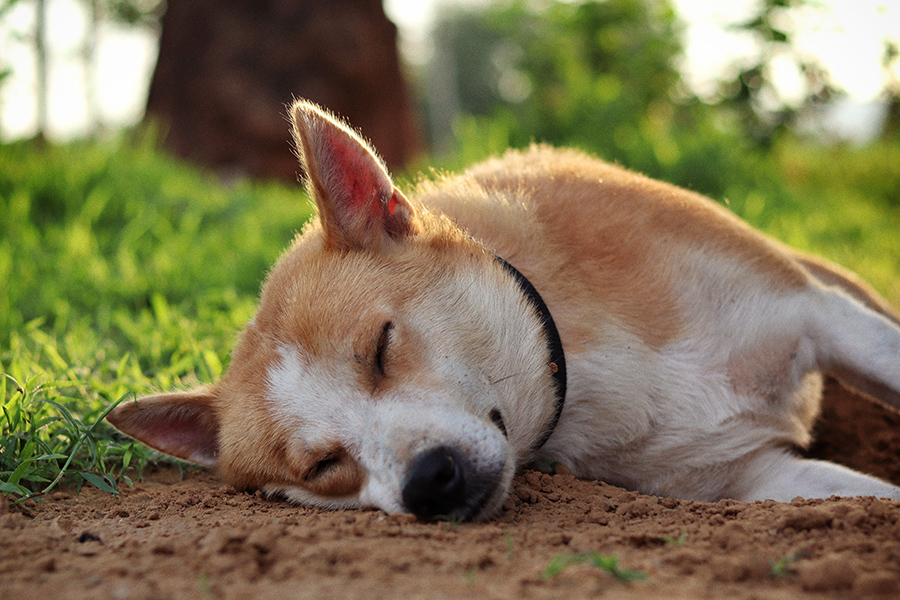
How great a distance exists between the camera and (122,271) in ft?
16.9

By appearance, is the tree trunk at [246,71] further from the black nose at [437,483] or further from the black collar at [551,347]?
the black nose at [437,483]

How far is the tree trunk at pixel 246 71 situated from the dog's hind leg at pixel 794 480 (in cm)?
979

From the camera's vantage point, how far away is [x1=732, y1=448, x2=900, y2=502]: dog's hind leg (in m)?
2.63

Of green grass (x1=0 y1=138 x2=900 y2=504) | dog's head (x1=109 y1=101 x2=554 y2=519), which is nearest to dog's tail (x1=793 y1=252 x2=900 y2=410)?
dog's head (x1=109 y1=101 x2=554 y2=519)

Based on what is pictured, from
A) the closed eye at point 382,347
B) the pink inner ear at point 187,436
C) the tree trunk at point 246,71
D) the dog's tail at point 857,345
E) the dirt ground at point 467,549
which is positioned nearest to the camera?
the dirt ground at point 467,549

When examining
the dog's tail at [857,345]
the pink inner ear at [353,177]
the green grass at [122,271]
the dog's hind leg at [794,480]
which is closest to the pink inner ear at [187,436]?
the green grass at [122,271]

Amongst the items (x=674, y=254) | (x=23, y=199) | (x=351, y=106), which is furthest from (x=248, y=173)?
(x=674, y=254)

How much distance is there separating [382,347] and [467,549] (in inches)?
32.0

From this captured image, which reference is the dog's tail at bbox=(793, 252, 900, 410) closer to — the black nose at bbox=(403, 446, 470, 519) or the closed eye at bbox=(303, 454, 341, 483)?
the black nose at bbox=(403, 446, 470, 519)

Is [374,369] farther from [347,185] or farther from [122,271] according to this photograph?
[122,271]

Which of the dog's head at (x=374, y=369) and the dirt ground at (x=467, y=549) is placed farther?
the dog's head at (x=374, y=369)

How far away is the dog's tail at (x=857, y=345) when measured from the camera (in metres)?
2.73

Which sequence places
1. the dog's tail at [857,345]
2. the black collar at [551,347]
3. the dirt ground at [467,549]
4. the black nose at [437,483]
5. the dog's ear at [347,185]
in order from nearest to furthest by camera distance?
the dirt ground at [467,549] < the black nose at [437,483] < the dog's ear at [347,185] < the black collar at [551,347] < the dog's tail at [857,345]

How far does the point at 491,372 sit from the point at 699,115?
829 cm
